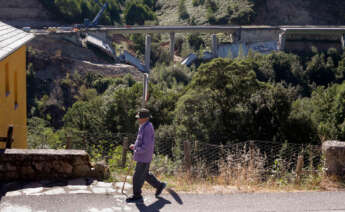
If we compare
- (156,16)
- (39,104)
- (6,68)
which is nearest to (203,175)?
(6,68)

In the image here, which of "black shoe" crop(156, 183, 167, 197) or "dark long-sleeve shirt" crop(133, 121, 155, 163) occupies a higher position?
"dark long-sleeve shirt" crop(133, 121, 155, 163)

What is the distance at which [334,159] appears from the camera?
7.80 metres

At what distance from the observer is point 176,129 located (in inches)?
763

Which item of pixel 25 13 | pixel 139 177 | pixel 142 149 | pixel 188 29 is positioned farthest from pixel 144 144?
pixel 25 13

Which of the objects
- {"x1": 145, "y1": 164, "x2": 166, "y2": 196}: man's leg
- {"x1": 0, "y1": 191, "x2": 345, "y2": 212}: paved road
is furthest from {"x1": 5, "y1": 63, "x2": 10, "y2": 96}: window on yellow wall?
{"x1": 145, "y1": 164, "x2": 166, "y2": 196}: man's leg

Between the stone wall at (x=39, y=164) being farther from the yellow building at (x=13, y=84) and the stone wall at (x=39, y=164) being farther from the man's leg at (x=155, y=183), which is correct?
the yellow building at (x=13, y=84)

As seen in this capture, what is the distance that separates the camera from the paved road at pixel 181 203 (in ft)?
20.0

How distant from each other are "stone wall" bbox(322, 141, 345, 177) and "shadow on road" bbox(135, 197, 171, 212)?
319cm

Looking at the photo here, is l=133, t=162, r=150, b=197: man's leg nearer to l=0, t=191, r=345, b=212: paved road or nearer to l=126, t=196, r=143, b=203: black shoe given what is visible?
l=126, t=196, r=143, b=203: black shoe

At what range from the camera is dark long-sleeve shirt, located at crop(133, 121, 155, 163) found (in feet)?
20.8

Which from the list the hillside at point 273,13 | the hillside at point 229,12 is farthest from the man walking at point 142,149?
the hillside at point 273,13

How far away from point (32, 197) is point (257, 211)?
10.8 feet

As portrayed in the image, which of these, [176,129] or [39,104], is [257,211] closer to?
[176,129]

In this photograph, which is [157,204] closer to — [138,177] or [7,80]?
[138,177]
